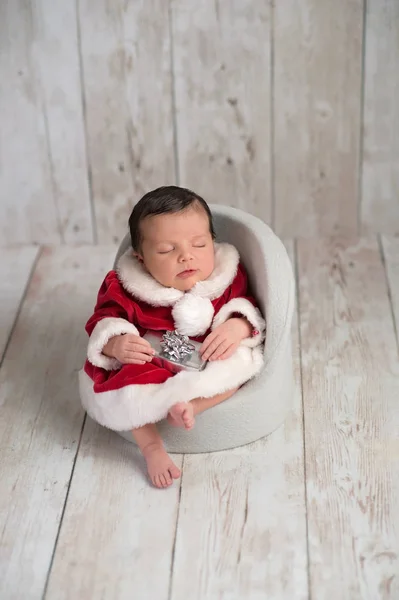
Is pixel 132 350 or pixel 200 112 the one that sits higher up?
pixel 200 112

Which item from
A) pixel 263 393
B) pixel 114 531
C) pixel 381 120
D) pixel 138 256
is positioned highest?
pixel 381 120

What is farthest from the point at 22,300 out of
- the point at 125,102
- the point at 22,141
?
the point at 125,102

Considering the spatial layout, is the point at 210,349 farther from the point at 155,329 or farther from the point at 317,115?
the point at 317,115

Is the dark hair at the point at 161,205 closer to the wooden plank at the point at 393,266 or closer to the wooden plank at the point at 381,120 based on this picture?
the wooden plank at the point at 393,266

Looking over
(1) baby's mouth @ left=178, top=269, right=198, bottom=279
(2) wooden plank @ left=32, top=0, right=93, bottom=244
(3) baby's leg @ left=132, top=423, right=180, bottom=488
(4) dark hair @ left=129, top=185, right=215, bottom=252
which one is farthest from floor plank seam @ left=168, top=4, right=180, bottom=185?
(3) baby's leg @ left=132, top=423, right=180, bottom=488

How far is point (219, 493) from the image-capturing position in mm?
1576

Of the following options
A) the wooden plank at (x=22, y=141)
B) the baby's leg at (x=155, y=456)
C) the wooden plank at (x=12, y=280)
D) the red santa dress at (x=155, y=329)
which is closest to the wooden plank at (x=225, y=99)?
the wooden plank at (x=22, y=141)

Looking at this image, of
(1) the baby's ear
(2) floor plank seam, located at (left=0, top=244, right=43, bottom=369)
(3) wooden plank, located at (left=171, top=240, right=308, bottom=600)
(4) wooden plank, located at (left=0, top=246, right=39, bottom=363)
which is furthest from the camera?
(4) wooden plank, located at (left=0, top=246, right=39, bottom=363)

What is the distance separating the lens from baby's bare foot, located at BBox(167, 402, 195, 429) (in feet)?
5.08

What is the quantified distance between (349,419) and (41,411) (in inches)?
25.7

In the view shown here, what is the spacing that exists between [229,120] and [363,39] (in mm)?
414

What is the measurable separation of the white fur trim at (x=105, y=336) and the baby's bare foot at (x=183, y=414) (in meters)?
0.18

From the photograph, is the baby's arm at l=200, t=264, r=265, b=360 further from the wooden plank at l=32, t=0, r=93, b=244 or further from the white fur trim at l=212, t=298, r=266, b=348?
the wooden plank at l=32, t=0, r=93, b=244

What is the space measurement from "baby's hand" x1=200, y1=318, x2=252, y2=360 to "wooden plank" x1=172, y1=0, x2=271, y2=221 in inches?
34.1
